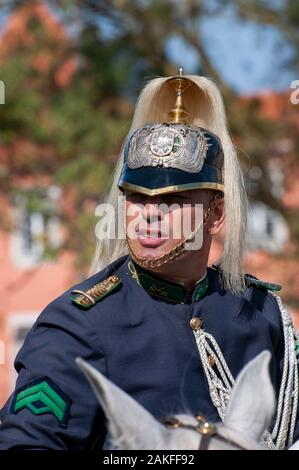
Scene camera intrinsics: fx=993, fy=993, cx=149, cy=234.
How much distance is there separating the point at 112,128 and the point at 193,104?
1037 centimetres

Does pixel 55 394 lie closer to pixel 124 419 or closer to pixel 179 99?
pixel 124 419

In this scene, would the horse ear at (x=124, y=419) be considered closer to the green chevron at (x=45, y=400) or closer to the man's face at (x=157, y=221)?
the green chevron at (x=45, y=400)

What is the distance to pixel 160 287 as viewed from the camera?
2973mm

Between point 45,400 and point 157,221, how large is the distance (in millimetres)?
609

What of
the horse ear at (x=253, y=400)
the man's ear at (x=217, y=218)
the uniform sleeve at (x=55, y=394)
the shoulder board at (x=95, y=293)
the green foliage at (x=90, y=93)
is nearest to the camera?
the horse ear at (x=253, y=400)

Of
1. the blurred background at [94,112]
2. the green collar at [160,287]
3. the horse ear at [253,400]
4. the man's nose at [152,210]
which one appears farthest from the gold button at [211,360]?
the blurred background at [94,112]

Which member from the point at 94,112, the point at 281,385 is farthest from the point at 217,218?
the point at 94,112

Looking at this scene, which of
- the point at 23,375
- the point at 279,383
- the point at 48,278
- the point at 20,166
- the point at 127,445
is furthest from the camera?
the point at 48,278

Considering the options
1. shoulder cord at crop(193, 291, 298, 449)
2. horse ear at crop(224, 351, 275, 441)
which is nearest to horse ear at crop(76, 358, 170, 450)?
horse ear at crop(224, 351, 275, 441)

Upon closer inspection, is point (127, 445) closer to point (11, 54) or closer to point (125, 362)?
point (125, 362)

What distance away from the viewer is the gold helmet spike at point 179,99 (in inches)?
125

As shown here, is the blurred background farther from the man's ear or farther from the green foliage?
the man's ear

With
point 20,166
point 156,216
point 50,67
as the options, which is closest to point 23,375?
point 156,216
